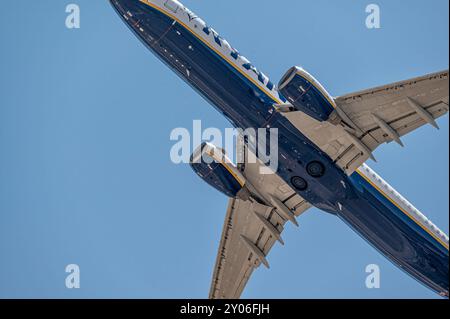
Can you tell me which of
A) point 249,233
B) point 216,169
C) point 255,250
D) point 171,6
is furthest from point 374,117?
point 255,250

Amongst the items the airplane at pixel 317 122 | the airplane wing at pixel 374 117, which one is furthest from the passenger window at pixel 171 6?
the airplane wing at pixel 374 117

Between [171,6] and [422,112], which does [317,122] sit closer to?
[422,112]

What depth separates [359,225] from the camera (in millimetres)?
43031

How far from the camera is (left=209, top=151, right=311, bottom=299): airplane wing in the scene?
46.4 m

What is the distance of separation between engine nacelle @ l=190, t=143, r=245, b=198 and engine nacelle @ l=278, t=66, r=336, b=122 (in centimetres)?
642

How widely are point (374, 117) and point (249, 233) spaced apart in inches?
501

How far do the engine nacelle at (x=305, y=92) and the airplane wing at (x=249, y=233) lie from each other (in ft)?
26.1

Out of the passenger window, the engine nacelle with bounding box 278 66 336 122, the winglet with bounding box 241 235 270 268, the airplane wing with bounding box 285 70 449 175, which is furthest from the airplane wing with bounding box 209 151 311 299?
the passenger window

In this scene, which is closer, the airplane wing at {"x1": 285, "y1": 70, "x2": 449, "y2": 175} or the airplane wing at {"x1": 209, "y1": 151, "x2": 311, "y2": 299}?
the airplane wing at {"x1": 285, "y1": 70, "x2": 449, "y2": 175}

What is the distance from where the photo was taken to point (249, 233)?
48.9 m

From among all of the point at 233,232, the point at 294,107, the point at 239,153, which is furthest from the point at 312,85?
the point at 233,232

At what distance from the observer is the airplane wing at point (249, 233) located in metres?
46.4

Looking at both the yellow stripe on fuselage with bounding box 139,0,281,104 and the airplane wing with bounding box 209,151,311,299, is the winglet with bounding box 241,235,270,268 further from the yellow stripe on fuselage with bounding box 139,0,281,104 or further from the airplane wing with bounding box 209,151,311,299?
the yellow stripe on fuselage with bounding box 139,0,281,104

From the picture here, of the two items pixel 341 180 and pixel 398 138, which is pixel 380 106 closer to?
pixel 398 138
